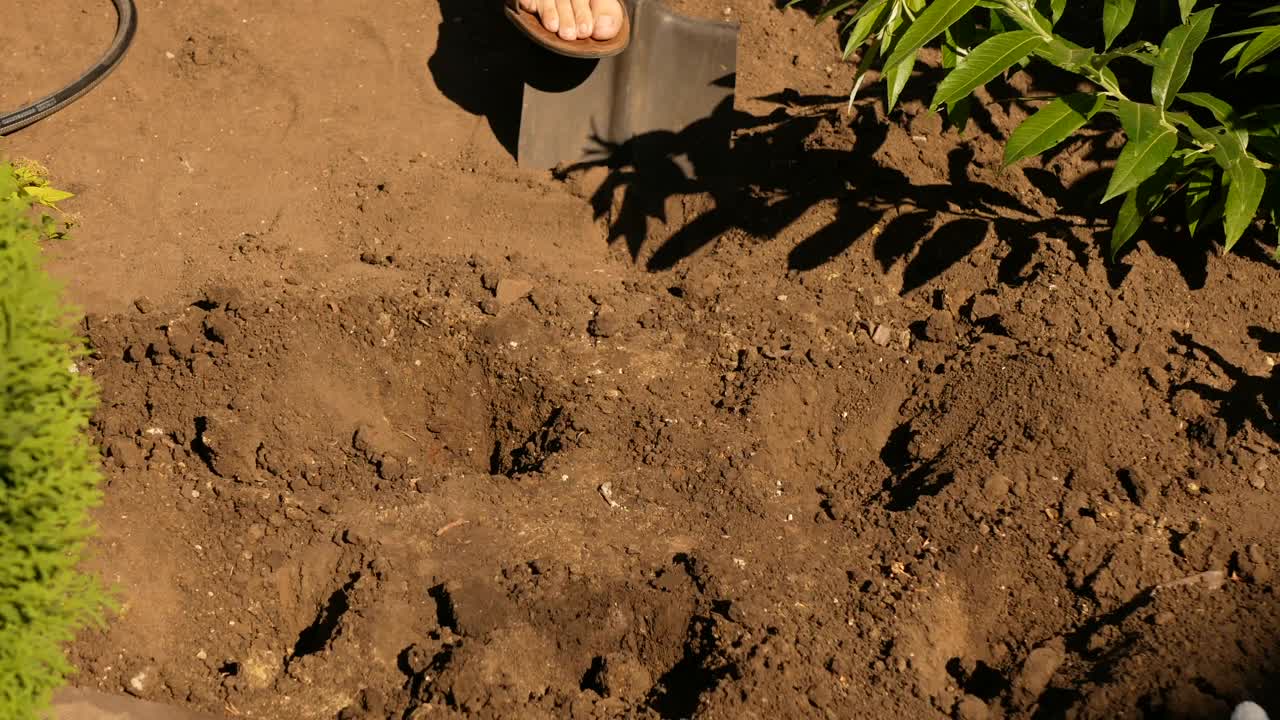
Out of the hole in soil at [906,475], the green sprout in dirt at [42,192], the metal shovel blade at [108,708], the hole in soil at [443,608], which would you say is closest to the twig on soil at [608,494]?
the hole in soil at [443,608]

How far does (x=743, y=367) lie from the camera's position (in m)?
3.26

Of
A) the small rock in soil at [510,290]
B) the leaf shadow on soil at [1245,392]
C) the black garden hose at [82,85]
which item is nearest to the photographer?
the leaf shadow on soil at [1245,392]

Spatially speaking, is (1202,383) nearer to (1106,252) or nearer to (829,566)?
(1106,252)

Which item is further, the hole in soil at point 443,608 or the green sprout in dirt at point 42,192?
the green sprout in dirt at point 42,192

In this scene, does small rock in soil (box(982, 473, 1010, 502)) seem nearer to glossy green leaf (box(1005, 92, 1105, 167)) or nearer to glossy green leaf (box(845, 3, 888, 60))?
glossy green leaf (box(1005, 92, 1105, 167))

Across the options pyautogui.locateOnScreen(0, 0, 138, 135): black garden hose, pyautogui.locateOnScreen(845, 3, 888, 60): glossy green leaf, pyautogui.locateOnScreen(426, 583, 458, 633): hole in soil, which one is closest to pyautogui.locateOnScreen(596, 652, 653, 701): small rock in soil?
pyautogui.locateOnScreen(426, 583, 458, 633): hole in soil

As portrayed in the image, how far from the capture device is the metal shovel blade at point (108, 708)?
2410 mm

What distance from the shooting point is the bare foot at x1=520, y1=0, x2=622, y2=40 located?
3.74 m

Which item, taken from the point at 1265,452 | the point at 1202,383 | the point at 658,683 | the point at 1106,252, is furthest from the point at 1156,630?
the point at 1106,252

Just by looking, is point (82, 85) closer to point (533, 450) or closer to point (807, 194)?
point (533, 450)

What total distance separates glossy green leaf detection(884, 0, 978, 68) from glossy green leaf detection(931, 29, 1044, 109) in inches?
3.9

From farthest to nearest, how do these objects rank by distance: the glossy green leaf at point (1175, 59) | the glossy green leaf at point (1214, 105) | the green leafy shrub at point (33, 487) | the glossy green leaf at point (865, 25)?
the glossy green leaf at point (865, 25) < the glossy green leaf at point (1214, 105) < the glossy green leaf at point (1175, 59) < the green leafy shrub at point (33, 487)

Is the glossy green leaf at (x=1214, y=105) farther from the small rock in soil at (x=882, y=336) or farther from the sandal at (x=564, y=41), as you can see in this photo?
the sandal at (x=564, y=41)

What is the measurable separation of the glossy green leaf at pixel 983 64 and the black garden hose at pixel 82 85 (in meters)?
3.45
